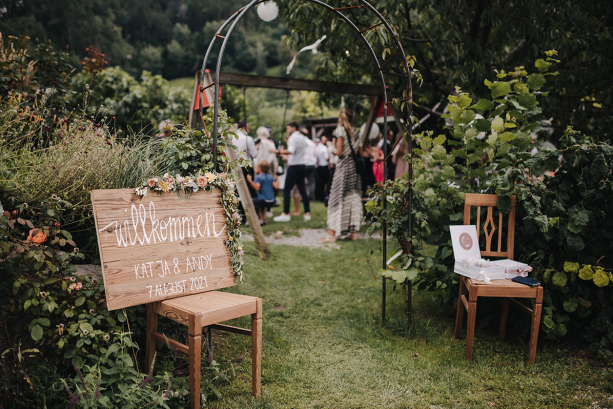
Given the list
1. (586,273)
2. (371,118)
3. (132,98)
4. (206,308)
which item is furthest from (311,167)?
(206,308)

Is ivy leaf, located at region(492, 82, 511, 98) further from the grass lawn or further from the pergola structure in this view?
the pergola structure

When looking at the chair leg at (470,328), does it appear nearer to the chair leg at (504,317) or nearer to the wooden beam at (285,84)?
the chair leg at (504,317)

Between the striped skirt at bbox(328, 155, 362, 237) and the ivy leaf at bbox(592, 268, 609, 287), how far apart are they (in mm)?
3778

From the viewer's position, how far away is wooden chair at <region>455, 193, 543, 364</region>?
2641 millimetres

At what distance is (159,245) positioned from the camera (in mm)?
2209

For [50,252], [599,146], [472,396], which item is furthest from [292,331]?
[599,146]

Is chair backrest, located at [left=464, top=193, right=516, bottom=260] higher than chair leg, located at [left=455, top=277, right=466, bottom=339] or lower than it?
higher

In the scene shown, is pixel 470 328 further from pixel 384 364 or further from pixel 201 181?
pixel 201 181

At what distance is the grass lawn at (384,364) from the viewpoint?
2342 millimetres

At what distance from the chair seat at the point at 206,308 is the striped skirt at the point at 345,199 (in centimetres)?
402

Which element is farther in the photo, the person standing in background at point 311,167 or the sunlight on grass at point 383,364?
the person standing in background at point 311,167

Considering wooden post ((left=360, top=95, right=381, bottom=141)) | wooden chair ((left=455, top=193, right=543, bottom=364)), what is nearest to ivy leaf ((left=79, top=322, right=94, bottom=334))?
wooden chair ((left=455, top=193, right=543, bottom=364))

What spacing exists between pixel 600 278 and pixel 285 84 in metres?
3.89

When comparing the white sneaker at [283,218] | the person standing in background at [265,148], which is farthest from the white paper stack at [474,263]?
the white sneaker at [283,218]
